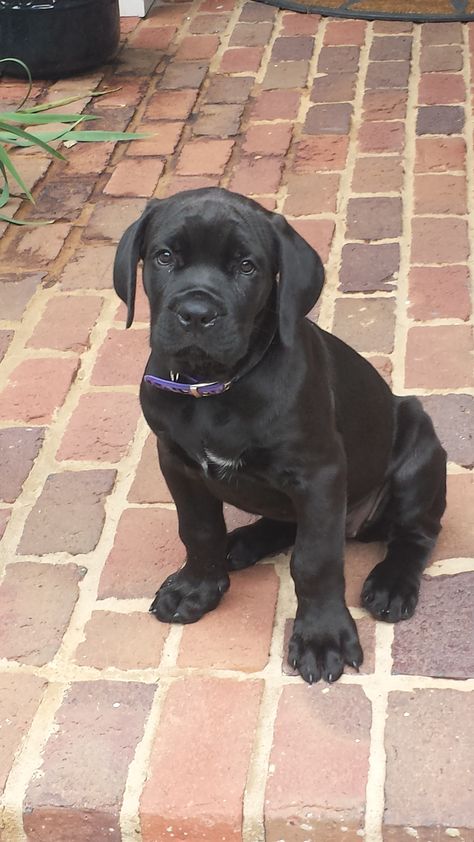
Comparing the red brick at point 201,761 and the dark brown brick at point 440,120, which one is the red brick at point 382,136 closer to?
the dark brown brick at point 440,120

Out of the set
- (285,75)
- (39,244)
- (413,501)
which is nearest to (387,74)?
(285,75)

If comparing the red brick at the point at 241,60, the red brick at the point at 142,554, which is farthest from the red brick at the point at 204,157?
the red brick at the point at 142,554

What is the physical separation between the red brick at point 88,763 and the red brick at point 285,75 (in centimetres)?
413

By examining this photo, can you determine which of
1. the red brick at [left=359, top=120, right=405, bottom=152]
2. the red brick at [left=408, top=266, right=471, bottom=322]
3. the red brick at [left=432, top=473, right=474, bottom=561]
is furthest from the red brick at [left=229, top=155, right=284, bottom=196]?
the red brick at [left=432, top=473, right=474, bottom=561]

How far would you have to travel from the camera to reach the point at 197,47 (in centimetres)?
673

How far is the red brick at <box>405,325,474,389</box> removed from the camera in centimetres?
393

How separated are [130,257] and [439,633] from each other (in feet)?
3.84

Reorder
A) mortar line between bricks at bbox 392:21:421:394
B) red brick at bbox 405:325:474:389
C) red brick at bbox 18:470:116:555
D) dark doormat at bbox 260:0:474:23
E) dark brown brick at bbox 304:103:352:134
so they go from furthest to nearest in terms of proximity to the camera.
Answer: dark doormat at bbox 260:0:474:23
dark brown brick at bbox 304:103:352:134
mortar line between bricks at bbox 392:21:421:394
red brick at bbox 405:325:474:389
red brick at bbox 18:470:116:555

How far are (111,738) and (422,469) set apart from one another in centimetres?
106

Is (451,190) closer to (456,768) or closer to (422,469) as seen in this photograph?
(422,469)

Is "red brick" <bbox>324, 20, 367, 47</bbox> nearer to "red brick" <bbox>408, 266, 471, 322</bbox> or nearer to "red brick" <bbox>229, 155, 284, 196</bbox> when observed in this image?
"red brick" <bbox>229, 155, 284, 196</bbox>

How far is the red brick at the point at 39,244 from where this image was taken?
16.0 feet

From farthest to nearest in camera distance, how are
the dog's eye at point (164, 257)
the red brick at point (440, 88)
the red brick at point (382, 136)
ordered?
the red brick at point (440, 88)
the red brick at point (382, 136)
the dog's eye at point (164, 257)

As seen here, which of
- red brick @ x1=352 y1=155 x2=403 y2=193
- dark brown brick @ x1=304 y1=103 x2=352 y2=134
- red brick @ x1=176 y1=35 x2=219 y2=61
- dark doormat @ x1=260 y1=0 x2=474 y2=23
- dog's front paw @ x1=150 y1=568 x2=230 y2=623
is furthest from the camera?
dark doormat @ x1=260 y1=0 x2=474 y2=23
